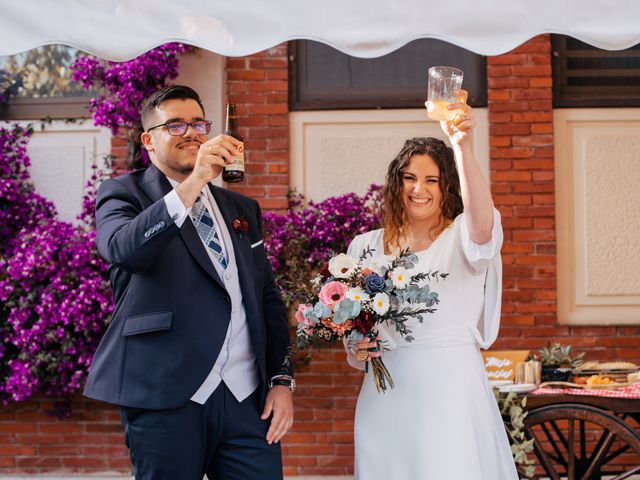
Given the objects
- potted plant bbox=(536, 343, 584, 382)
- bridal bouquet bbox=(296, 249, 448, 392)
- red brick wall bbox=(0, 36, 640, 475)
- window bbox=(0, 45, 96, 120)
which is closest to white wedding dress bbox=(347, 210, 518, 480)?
bridal bouquet bbox=(296, 249, 448, 392)

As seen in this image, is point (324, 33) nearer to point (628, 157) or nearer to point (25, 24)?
point (25, 24)

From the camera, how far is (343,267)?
2.99m

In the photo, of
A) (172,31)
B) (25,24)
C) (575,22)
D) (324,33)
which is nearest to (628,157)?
(575,22)

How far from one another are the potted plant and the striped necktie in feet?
8.32

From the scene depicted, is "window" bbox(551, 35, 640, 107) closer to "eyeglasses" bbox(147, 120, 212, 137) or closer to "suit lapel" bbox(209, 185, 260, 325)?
"suit lapel" bbox(209, 185, 260, 325)

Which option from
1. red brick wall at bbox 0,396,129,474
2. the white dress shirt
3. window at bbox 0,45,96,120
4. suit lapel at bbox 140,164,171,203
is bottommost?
red brick wall at bbox 0,396,129,474

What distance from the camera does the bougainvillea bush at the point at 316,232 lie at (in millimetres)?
5625

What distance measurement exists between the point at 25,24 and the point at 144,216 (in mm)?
931

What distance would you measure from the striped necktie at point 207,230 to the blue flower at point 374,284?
0.53 meters

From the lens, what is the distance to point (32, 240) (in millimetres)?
5629

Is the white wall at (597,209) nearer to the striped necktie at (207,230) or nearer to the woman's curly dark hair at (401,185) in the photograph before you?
the woman's curly dark hair at (401,185)

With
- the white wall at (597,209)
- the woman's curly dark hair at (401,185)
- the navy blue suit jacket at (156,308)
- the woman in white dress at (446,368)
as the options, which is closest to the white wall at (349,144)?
the white wall at (597,209)

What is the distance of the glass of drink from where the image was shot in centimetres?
276

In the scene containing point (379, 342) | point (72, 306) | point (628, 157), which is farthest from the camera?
point (628, 157)
